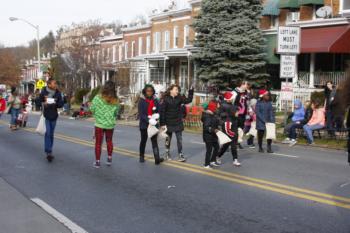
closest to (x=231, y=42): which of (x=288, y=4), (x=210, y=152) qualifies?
(x=288, y=4)

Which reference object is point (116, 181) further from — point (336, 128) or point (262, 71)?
point (262, 71)

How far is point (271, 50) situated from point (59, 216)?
2344cm

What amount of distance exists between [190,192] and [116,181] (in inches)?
69.3

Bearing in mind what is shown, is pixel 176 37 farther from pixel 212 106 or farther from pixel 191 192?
pixel 191 192

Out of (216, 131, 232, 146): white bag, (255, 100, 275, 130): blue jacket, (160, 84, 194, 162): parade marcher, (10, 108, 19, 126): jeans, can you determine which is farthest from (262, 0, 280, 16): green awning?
(216, 131, 232, 146): white bag

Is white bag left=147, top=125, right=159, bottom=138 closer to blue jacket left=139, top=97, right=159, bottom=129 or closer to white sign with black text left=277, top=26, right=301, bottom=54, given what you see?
blue jacket left=139, top=97, right=159, bottom=129

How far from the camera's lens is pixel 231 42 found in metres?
28.8

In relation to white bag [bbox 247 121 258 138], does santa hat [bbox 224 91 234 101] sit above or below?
above

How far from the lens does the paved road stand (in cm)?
668

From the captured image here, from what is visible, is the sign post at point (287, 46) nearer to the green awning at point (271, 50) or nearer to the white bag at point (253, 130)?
the white bag at point (253, 130)

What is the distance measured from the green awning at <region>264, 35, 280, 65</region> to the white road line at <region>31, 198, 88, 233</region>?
22385mm

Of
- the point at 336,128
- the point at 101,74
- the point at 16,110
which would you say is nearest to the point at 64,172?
the point at 336,128

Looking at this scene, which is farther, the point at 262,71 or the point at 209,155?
the point at 262,71

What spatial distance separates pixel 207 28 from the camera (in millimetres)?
30062
